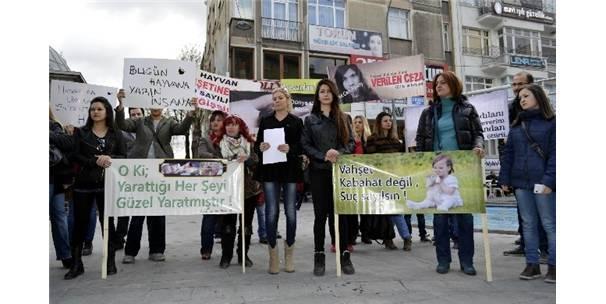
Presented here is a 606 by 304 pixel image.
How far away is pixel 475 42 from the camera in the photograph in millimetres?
30391

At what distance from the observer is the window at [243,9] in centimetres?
2414

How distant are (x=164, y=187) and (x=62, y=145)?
1.11 meters

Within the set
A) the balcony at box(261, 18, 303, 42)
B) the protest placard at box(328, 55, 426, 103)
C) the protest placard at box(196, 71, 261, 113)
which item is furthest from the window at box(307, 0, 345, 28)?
the protest placard at box(196, 71, 261, 113)

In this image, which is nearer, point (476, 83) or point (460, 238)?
point (460, 238)

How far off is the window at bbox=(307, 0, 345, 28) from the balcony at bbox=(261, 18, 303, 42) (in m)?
0.95

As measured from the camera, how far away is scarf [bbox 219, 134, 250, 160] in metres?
5.30

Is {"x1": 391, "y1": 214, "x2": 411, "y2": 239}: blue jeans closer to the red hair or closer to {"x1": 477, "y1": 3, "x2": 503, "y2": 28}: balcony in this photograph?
the red hair

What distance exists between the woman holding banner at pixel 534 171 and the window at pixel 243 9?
21.4 metres

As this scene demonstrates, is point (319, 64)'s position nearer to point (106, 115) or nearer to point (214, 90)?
point (214, 90)

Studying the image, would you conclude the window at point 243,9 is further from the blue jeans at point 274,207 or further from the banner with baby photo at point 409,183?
the banner with baby photo at point 409,183

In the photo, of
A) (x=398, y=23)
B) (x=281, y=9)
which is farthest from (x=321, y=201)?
(x=398, y=23)

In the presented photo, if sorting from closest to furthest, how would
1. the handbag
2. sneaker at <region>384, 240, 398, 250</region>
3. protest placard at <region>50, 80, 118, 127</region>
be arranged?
the handbag, sneaker at <region>384, 240, 398, 250</region>, protest placard at <region>50, 80, 118, 127</region>

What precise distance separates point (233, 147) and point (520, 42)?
31409 millimetres

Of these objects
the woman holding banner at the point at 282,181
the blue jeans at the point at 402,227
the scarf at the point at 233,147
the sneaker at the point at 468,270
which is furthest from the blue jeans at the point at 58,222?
the sneaker at the point at 468,270
